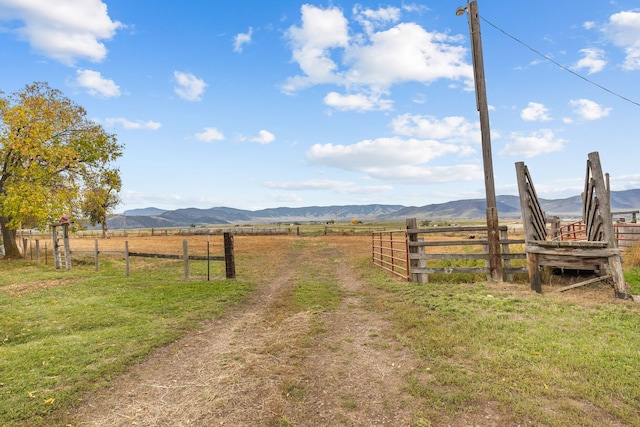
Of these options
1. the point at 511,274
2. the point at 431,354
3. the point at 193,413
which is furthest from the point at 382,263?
the point at 193,413

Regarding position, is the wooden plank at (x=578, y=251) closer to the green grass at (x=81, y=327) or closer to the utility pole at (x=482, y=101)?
the utility pole at (x=482, y=101)

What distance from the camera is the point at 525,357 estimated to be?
4812 millimetres

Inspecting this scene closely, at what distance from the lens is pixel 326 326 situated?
22.5ft

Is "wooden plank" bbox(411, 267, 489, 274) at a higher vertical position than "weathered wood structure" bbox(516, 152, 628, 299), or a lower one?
lower

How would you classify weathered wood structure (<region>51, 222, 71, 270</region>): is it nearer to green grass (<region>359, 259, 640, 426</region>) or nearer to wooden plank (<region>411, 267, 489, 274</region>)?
green grass (<region>359, 259, 640, 426</region>)

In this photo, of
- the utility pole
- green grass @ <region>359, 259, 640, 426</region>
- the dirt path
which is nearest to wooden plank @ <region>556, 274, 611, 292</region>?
green grass @ <region>359, 259, 640, 426</region>

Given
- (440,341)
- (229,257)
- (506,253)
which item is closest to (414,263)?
(506,253)

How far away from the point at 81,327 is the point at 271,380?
523cm

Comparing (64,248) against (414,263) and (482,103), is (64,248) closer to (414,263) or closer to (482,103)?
(414,263)

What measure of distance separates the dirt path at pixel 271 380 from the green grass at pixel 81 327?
0.49 metres

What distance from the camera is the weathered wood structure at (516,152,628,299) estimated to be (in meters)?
7.79

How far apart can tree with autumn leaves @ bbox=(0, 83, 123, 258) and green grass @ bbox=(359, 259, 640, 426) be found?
62.5 feet

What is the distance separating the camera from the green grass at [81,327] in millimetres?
4559

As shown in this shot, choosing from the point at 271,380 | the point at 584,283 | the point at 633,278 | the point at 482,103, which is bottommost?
→ the point at 271,380
